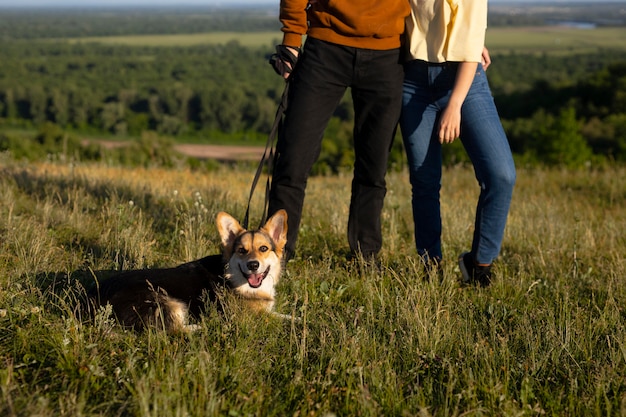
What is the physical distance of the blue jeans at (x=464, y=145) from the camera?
3686mm

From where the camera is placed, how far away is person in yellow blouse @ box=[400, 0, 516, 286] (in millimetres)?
3598

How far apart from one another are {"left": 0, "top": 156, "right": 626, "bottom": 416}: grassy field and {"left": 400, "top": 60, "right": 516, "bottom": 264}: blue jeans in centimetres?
38

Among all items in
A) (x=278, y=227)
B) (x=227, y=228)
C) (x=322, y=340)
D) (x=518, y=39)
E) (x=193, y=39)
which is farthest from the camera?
(x=193, y=39)

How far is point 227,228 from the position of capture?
379 centimetres

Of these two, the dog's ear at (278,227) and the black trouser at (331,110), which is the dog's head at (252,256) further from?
the black trouser at (331,110)

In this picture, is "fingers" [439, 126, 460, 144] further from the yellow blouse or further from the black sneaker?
the black sneaker

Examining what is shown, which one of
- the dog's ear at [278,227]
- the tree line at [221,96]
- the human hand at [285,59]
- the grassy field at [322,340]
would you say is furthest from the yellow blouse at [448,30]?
the tree line at [221,96]

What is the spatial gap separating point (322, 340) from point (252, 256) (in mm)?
837

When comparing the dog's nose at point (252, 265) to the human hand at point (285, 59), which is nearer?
the dog's nose at point (252, 265)

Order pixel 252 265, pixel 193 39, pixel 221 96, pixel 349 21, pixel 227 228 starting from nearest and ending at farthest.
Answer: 1. pixel 252 265
2. pixel 349 21
3. pixel 227 228
4. pixel 221 96
5. pixel 193 39

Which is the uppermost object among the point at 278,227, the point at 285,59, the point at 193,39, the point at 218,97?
the point at 285,59

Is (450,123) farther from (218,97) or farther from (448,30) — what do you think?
(218,97)

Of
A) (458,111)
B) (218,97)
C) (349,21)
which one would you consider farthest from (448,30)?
(218,97)

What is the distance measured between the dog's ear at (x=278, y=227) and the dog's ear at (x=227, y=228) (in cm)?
17
